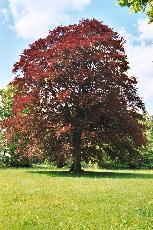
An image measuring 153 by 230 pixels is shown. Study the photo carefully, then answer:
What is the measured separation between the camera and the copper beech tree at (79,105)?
42.1 m

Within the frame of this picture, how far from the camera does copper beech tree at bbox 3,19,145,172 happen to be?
42.1m

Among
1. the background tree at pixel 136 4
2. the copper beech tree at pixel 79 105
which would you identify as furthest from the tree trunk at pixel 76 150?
the background tree at pixel 136 4

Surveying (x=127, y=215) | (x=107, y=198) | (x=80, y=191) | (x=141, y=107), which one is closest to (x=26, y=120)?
(x=141, y=107)

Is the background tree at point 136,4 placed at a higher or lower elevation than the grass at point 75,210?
higher

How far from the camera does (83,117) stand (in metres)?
43.4

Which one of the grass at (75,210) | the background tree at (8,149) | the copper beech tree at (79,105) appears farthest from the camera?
the background tree at (8,149)

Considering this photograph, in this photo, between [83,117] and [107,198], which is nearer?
[107,198]

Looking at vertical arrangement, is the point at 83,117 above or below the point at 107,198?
above

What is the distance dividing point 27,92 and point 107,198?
88.3 feet

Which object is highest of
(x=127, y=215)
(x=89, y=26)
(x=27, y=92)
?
(x=89, y=26)

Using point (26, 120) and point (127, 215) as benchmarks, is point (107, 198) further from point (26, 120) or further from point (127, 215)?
point (26, 120)

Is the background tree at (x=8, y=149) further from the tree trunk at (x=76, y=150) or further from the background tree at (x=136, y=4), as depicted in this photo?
the background tree at (x=136, y=4)

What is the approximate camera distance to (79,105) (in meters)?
Result: 41.9

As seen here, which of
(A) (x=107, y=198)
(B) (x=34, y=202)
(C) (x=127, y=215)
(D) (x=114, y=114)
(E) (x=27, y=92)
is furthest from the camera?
(E) (x=27, y=92)
